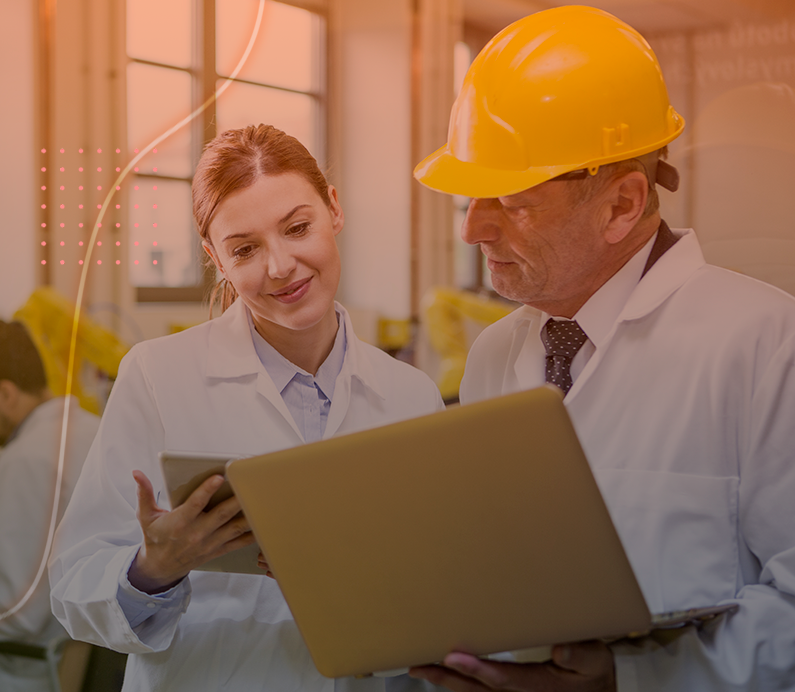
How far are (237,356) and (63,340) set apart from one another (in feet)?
1.77

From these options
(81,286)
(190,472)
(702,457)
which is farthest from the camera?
(81,286)

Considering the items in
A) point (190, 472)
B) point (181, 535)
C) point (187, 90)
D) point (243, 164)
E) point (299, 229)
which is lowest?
point (181, 535)

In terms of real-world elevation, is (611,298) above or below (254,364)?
above

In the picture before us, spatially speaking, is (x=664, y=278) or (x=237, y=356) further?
(x=237, y=356)

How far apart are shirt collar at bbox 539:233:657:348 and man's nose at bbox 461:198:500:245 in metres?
0.18

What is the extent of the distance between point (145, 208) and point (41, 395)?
48 centimetres

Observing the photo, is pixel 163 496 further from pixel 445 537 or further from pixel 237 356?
pixel 445 537

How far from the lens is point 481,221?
108cm

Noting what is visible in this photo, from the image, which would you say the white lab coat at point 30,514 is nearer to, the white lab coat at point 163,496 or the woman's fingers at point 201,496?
the white lab coat at point 163,496

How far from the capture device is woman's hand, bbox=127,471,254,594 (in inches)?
36.0

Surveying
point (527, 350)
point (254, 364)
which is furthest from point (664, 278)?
point (254, 364)

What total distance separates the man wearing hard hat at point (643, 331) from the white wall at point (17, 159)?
0.92m

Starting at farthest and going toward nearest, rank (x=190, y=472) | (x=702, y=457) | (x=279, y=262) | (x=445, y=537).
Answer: (x=279, y=262) → (x=702, y=457) → (x=190, y=472) → (x=445, y=537)

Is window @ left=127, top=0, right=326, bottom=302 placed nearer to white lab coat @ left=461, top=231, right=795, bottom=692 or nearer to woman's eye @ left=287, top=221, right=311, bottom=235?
woman's eye @ left=287, top=221, right=311, bottom=235
